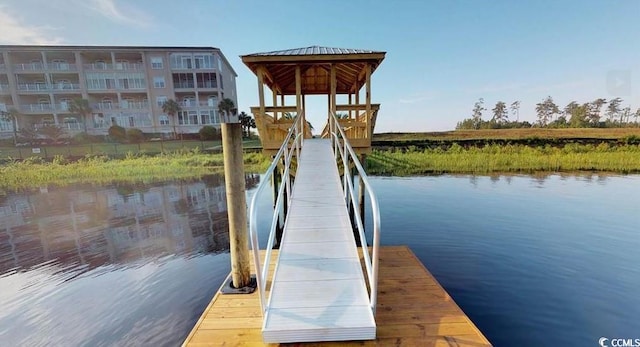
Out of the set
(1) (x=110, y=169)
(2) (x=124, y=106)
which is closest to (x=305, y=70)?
(1) (x=110, y=169)

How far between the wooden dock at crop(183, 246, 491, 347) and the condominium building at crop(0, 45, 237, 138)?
3753cm

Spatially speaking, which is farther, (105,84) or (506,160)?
(105,84)

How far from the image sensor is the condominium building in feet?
109

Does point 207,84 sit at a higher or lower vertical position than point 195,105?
higher

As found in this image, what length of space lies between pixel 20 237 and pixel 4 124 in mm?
37307

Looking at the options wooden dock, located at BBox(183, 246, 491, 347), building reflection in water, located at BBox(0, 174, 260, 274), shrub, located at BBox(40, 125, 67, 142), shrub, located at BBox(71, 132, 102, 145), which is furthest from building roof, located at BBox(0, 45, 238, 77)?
wooden dock, located at BBox(183, 246, 491, 347)

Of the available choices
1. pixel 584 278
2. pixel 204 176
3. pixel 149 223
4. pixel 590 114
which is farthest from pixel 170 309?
pixel 590 114

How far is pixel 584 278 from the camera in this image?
602 cm

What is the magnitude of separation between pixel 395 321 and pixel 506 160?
83.1ft

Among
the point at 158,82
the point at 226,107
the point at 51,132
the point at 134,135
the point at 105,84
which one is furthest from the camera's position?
the point at 226,107

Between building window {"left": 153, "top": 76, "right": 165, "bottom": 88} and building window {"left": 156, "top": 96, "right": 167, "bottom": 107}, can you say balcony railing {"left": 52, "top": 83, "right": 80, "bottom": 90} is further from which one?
building window {"left": 156, "top": 96, "right": 167, "bottom": 107}

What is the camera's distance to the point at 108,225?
10438 mm

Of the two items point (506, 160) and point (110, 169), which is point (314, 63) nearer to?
point (110, 169)

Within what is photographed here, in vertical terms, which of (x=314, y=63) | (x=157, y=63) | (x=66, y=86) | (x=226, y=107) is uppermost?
(x=157, y=63)
